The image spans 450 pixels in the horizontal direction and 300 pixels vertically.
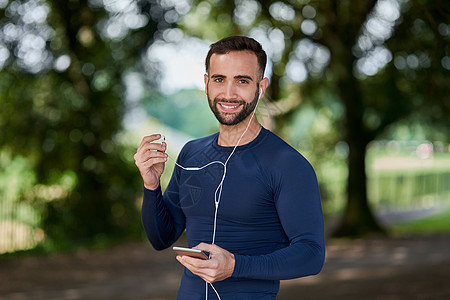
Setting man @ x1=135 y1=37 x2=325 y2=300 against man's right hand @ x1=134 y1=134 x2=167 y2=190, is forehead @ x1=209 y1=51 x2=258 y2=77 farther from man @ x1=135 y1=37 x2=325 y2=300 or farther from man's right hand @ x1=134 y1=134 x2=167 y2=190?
man's right hand @ x1=134 y1=134 x2=167 y2=190

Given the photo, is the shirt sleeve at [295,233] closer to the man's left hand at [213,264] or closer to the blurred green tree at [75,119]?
the man's left hand at [213,264]

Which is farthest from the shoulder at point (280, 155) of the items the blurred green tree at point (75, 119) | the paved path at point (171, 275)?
the blurred green tree at point (75, 119)

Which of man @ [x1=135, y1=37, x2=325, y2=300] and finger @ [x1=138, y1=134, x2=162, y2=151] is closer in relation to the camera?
man @ [x1=135, y1=37, x2=325, y2=300]

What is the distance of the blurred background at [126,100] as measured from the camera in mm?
12594

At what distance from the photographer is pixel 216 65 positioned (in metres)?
2.46

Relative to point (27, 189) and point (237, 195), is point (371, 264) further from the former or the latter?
point (237, 195)

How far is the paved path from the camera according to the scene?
9391 millimetres

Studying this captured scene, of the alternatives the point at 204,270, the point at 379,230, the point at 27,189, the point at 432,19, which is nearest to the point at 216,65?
the point at 204,270

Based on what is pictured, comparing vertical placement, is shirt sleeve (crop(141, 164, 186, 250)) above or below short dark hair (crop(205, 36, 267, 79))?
below

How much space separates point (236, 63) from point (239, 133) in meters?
0.28

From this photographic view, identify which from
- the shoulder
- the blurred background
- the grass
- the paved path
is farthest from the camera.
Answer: the grass

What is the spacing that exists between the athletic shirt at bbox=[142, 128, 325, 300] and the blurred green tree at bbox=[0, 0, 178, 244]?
33.4 feet

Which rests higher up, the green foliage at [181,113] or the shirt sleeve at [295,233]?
the green foliage at [181,113]

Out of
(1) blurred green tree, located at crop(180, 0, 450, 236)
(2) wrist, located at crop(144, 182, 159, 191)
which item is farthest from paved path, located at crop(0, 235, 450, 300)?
(2) wrist, located at crop(144, 182, 159, 191)
